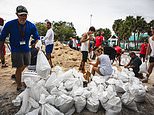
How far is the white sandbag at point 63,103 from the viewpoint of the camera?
3.15 metres

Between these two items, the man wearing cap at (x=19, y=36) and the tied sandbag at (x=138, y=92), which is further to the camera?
the tied sandbag at (x=138, y=92)

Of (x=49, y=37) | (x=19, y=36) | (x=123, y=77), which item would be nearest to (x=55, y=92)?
(x=19, y=36)

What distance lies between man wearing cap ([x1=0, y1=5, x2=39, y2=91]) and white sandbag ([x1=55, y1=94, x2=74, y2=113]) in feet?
3.64

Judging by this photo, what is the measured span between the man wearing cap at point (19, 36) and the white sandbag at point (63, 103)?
1.11 meters

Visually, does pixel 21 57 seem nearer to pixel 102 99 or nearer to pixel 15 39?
pixel 15 39

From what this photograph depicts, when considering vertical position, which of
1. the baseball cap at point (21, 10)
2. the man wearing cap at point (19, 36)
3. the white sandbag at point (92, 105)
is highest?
the baseball cap at point (21, 10)

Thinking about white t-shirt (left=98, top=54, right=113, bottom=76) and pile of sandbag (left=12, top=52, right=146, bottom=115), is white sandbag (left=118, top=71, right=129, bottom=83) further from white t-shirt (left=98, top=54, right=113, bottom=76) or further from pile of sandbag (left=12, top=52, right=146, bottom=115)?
pile of sandbag (left=12, top=52, right=146, bottom=115)

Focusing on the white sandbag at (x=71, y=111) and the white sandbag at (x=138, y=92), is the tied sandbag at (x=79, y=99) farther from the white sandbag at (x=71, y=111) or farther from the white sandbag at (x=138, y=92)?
the white sandbag at (x=138, y=92)

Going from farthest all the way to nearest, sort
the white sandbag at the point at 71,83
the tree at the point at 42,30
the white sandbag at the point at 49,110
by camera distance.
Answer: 1. the tree at the point at 42,30
2. the white sandbag at the point at 71,83
3. the white sandbag at the point at 49,110

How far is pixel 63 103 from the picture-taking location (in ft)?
10.3

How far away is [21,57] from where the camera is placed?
3.86 metres

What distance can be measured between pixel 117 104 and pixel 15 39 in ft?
7.03

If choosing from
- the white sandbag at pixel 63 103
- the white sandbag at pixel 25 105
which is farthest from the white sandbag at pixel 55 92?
the white sandbag at pixel 25 105

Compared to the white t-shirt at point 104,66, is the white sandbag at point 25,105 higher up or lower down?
lower down
